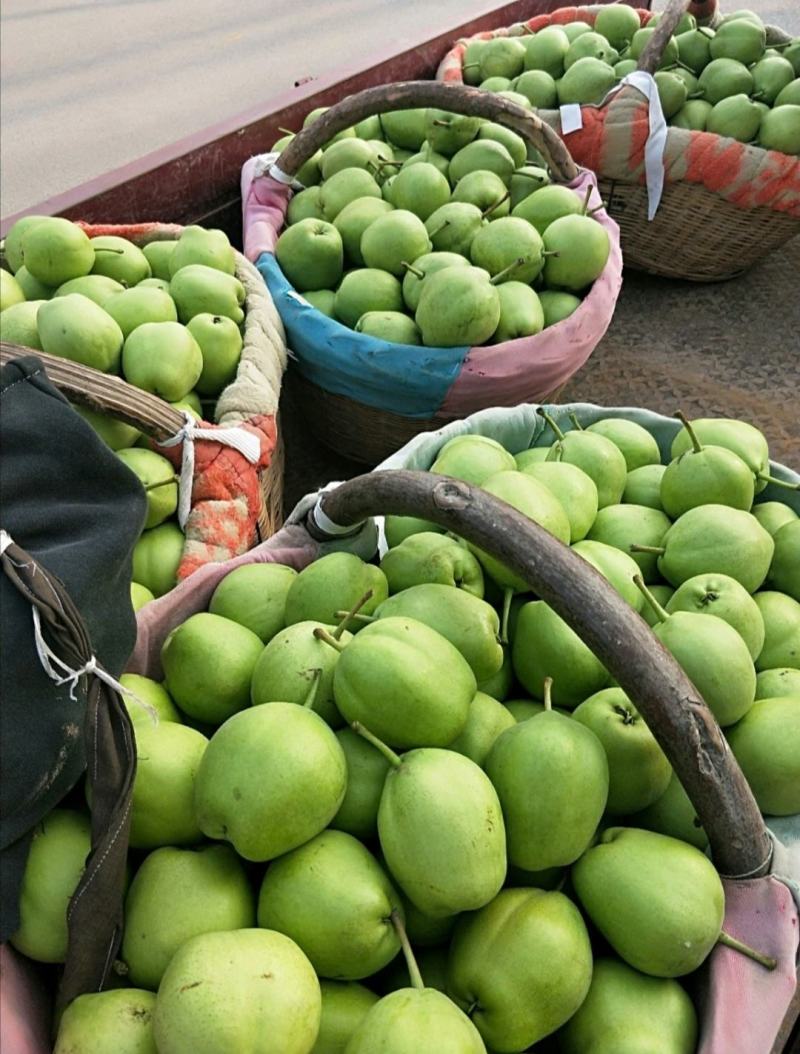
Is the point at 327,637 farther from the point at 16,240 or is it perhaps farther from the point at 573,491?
the point at 16,240

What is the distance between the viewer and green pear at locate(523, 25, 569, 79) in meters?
2.72

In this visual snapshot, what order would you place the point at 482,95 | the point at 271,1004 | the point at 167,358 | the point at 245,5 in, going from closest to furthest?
the point at 271,1004 < the point at 167,358 < the point at 482,95 < the point at 245,5

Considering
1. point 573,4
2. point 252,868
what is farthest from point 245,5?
point 252,868

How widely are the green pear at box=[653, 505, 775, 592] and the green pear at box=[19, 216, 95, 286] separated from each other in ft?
4.05

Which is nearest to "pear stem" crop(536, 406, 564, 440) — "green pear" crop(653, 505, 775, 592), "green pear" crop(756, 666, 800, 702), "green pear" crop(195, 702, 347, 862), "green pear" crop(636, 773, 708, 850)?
"green pear" crop(653, 505, 775, 592)

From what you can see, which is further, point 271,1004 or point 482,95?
point 482,95

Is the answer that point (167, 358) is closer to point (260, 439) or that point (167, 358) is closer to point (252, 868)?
point (260, 439)

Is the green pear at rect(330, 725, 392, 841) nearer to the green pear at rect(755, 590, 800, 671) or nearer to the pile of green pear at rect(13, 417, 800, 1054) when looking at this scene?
the pile of green pear at rect(13, 417, 800, 1054)

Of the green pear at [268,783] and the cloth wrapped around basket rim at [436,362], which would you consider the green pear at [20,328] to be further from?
the green pear at [268,783]

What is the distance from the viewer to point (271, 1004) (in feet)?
2.17

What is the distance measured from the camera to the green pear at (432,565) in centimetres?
103

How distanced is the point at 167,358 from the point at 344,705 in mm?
834

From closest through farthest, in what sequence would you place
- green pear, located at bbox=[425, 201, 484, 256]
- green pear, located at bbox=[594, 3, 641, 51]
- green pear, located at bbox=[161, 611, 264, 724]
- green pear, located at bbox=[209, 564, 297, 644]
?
green pear, located at bbox=[161, 611, 264, 724], green pear, located at bbox=[209, 564, 297, 644], green pear, located at bbox=[425, 201, 484, 256], green pear, located at bbox=[594, 3, 641, 51]

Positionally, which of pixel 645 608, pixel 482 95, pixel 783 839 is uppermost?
pixel 482 95
